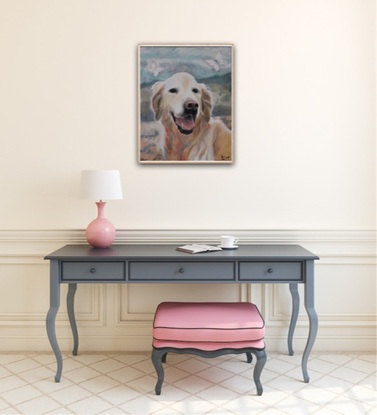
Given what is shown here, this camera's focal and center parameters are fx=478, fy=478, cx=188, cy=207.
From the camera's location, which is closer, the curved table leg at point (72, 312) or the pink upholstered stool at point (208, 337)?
the pink upholstered stool at point (208, 337)

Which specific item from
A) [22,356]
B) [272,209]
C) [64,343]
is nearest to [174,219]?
[272,209]

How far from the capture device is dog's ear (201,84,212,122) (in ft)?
9.18

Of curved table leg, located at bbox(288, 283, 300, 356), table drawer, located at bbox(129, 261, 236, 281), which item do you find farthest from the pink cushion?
curved table leg, located at bbox(288, 283, 300, 356)

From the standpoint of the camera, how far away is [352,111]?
281cm

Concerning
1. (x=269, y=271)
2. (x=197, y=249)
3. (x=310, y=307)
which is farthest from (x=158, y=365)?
(x=310, y=307)

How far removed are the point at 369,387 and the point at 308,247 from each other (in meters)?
0.83

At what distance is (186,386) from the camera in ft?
7.78

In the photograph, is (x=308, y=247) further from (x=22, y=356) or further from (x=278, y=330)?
(x=22, y=356)

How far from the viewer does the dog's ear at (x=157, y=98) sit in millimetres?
2793

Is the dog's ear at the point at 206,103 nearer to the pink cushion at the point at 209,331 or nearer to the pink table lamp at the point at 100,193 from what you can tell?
the pink table lamp at the point at 100,193

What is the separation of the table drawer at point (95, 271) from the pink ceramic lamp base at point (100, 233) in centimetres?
20

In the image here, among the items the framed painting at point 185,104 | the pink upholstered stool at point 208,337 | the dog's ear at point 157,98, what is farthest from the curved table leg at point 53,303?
the dog's ear at point 157,98

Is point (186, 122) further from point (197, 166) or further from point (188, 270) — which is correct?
point (188, 270)

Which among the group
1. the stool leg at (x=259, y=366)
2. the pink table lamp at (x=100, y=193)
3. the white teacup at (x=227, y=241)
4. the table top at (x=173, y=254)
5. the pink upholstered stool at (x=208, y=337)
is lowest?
the stool leg at (x=259, y=366)
